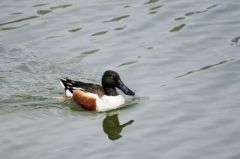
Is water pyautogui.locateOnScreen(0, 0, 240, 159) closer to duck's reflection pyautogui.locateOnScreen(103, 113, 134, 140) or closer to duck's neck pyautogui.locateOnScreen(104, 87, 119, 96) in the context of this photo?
duck's reflection pyautogui.locateOnScreen(103, 113, 134, 140)

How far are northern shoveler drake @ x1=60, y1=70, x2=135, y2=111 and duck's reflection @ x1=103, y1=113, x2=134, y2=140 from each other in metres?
0.35

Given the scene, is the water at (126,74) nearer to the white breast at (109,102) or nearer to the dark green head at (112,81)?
the white breast at (109,102)

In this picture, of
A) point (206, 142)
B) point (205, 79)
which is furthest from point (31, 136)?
point (205, 79)

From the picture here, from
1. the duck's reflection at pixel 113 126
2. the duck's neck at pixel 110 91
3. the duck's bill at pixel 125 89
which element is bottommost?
the duck's reflection at pixel 113 126

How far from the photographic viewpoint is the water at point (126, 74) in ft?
37.6

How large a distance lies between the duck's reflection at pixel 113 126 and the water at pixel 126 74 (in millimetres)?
19

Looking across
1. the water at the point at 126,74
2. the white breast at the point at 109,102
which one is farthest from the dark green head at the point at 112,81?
the water at the point at 126,74

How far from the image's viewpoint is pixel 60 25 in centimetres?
1764

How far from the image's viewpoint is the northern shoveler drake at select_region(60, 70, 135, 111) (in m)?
13.6

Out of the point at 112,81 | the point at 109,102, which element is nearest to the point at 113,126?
the point at 109,102

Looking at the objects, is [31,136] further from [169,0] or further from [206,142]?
[169,0]

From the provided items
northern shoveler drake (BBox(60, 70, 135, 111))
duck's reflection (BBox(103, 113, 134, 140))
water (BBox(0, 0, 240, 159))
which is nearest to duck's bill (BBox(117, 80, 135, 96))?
northern shoveler drake (BBox(60, 70, 135, 111))

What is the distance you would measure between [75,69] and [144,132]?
3.88 m

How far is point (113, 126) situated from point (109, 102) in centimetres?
104
